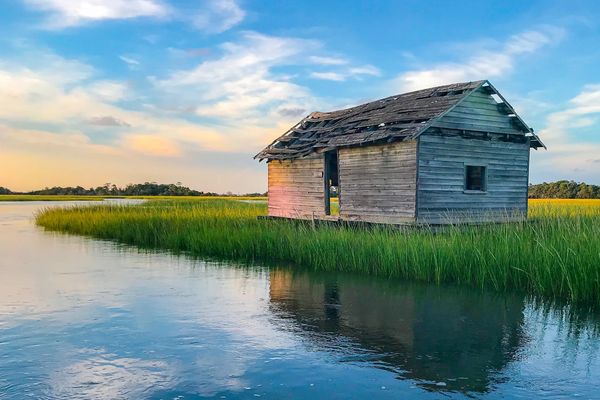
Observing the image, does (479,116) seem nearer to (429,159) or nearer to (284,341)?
(429,159)

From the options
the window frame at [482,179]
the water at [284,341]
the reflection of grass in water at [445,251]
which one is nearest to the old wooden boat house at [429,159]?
the window frame at [482,179]

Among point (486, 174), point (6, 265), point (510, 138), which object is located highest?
point (510, 138)

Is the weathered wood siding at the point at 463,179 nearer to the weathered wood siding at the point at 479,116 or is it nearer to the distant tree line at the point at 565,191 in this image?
the weathered wood siding at the point at 479,116

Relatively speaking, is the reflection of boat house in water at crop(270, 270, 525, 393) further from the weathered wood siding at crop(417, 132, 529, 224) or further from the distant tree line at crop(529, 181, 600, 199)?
the distant tree line at crop(529, 181, 600, 199)

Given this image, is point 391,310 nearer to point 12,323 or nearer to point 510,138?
point 12,323

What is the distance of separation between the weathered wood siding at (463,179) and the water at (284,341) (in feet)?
24.7

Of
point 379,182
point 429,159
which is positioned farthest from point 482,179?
point 379,182

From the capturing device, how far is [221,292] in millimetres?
11852

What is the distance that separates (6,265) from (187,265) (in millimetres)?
5617

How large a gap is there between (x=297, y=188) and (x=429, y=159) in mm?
8288

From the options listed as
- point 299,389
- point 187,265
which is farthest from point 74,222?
point 299,389

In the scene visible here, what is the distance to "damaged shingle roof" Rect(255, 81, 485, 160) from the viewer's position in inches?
799

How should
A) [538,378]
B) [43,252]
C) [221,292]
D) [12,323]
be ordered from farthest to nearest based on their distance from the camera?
[43,252] < [221,292] < [12,323] < [538,378]

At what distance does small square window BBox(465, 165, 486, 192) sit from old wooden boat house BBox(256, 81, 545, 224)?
39 mm
